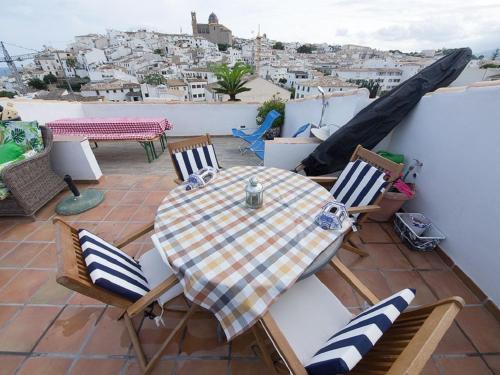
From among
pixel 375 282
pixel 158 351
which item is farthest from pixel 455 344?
pixel 158 351

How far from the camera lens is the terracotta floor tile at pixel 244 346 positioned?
1.48 m

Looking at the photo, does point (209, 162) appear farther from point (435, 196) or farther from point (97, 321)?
point (435, 196)

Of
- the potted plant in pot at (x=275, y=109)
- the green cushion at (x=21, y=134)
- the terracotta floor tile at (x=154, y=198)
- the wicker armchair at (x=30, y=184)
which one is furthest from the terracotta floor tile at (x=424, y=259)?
the green cushion at (x=21, y=134)

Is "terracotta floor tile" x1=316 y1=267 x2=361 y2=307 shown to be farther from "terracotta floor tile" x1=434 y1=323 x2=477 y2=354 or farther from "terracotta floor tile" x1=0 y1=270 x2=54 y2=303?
"terracotta floor tile" x1=0 y1=270 x2=54 y2=303

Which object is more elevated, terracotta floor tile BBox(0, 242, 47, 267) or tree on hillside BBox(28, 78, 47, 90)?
terracotta floor tile BBox(0, 242, 47, 267)

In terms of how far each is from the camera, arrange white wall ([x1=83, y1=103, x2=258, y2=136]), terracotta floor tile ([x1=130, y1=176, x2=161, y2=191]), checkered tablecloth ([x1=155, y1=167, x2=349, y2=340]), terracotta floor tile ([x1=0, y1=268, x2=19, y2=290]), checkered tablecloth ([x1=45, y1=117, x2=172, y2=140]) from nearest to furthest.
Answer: checkered tablecloth ([x1=155, y1=167, x2=349, y2=340])
terracotta floor tile ([x1=0, y1=268, x2=19, y2=290])
terracotta floor tile ([x1=130, y1=176, x2=161, y2=191])
checkered tablecloth ([x1=45, y1=117, x2=172, y2=140])
white wall ([x1=83, y1=103, x2=258, y2=136])

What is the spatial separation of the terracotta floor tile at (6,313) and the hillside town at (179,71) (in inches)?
720

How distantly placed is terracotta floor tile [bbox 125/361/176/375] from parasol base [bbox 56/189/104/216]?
83.0 inches

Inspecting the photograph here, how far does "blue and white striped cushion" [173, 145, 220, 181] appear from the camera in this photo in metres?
2.39

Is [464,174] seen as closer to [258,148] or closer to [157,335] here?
[157,335]

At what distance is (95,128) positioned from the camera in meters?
4.43

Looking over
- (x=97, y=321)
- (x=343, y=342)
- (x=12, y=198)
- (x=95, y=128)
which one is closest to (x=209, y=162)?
(x=97, y=321)

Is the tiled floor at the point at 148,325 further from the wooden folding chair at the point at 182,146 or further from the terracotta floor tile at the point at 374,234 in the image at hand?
the wooden folding chair at the point at 182,146

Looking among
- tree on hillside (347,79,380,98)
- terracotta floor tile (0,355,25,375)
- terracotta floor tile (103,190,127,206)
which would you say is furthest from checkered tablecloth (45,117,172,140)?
→ tree on hillside (347,79,380,98)
